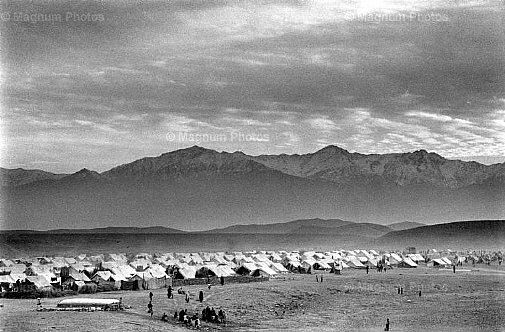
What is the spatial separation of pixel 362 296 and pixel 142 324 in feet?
77.9

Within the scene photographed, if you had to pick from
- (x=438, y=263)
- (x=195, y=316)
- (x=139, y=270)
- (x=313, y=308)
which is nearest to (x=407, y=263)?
(x=438, y=263)

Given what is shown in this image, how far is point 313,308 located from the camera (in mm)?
50406

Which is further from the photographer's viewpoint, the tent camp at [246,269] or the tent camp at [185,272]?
the tent camp at [246,269]

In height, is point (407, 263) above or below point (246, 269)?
above

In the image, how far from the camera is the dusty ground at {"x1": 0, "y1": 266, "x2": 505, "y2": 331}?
38.1 m

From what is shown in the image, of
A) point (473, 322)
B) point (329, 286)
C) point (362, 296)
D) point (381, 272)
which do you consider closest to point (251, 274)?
point (329, 286)

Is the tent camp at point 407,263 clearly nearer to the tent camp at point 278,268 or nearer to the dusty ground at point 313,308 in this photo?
the tent camp at point 278,268

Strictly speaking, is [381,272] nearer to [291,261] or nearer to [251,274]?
[291,261]

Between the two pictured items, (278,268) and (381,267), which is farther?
(381,267)

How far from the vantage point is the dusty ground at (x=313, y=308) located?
125 ft

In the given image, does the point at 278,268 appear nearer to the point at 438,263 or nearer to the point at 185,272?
the point at 185,272

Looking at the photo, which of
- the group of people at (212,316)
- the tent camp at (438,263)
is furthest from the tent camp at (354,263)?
the group of people at (212,316)

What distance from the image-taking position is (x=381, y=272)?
80938 millimetres

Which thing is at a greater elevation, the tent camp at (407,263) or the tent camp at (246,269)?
the tent camp at (407,263)
